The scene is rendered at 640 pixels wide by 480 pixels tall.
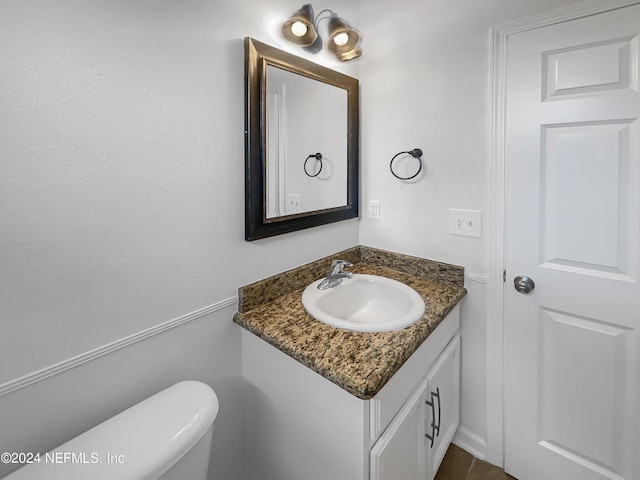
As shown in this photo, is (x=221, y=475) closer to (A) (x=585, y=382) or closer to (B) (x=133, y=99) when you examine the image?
(B) (x=133, y=99)

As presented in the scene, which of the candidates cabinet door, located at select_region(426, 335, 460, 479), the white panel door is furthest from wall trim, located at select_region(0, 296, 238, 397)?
the white panel door

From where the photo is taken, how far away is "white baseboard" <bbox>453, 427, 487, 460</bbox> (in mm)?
1521

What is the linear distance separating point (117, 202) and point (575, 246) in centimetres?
159

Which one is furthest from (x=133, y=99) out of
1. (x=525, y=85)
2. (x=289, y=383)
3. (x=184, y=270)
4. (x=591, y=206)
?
(x=591, y=206)

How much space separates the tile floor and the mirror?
1.31 metres

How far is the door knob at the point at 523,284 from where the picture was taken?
1301 mm

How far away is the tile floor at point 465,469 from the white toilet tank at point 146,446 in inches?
47.0

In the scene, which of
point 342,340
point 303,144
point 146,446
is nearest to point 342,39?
point 303,144

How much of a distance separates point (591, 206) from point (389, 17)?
4.13 feet

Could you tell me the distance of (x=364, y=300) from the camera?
1.53 meters

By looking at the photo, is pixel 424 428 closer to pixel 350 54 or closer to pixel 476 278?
pixel 476 278

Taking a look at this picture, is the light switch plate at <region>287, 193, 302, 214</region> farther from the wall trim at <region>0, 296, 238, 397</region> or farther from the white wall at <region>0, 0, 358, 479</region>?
the wall trim at <region>0, 296, 238, 397</region>

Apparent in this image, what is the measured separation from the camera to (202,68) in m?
1.05

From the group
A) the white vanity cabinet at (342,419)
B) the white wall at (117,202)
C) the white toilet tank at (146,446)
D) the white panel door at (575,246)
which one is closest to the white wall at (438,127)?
the white panel door at (575,246)
